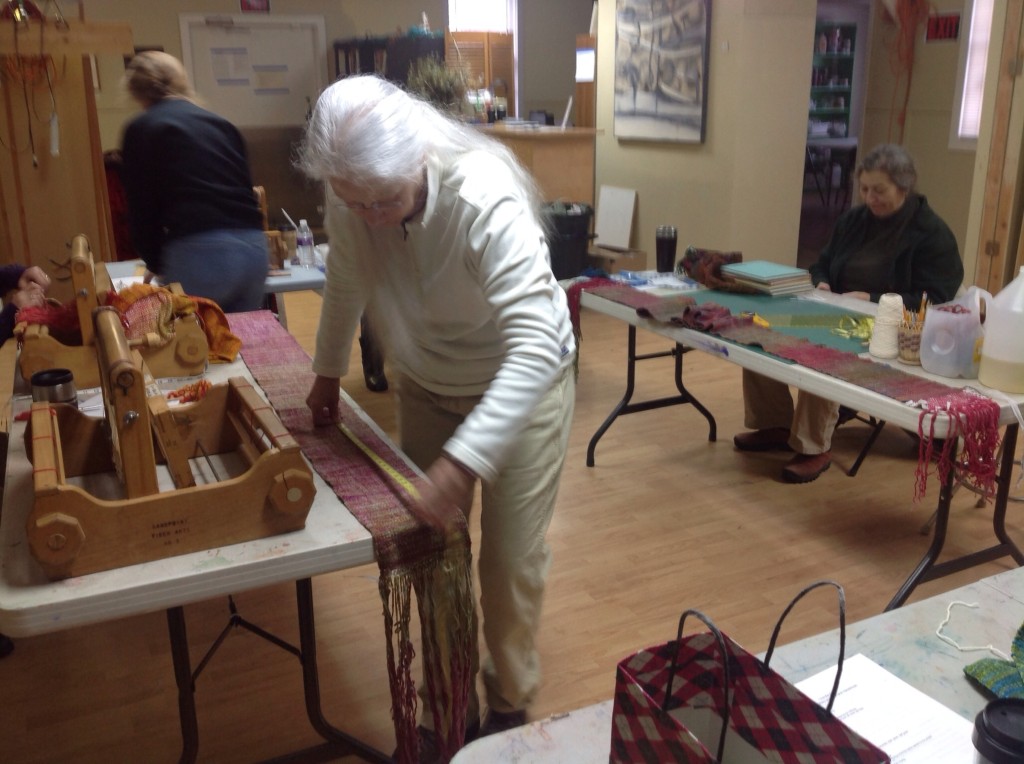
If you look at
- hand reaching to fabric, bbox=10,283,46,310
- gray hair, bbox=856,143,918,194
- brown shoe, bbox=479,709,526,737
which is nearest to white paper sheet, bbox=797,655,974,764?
brown shoe, bbox=479,709,526,737

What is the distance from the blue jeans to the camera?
2.72m

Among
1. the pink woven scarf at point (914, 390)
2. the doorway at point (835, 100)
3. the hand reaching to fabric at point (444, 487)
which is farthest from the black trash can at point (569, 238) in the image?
the hand reaching to fabric at point (444, 487)

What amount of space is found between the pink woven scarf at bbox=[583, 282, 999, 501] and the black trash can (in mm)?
2831

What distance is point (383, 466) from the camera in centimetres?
145

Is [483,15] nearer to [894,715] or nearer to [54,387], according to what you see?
[54,387]

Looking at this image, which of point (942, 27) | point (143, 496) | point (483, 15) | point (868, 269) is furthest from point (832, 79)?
point (143, 496)

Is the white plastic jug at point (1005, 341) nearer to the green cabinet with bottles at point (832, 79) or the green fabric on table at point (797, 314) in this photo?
the green fabric on table at point (797, 314)

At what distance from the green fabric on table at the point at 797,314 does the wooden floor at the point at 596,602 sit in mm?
631

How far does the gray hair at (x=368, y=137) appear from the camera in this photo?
126 cm

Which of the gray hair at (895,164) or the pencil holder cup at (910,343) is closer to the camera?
the pencil holder cup at (910,343)

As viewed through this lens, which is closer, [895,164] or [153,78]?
[153,78]

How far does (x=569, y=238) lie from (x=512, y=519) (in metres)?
4.22

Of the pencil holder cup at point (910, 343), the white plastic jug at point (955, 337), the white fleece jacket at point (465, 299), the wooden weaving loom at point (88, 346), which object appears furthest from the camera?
the pencil holder cup at point (910, 343)

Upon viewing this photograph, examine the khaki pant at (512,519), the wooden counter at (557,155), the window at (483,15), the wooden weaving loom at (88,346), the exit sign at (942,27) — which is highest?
the window at (483,15)
